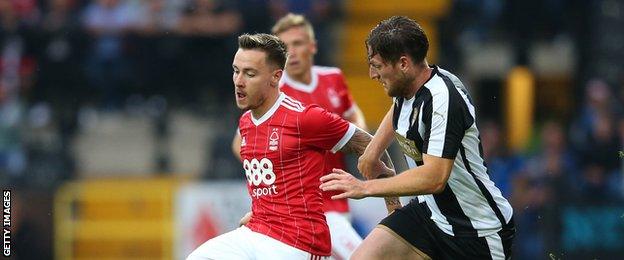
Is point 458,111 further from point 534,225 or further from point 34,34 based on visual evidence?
point 34,34

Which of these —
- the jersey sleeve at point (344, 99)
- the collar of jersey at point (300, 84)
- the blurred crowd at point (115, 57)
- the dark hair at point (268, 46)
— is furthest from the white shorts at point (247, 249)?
the blurred crowd at point (115, 57)

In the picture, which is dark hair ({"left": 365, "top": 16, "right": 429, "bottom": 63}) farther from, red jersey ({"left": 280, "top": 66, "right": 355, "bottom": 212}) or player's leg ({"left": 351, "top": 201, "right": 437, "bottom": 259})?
red jersey ({"left": 280, "top": 66, "right": 355, "bottom": 212})

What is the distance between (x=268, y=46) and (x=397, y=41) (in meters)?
0.89

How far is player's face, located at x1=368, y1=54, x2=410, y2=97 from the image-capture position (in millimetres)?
6172

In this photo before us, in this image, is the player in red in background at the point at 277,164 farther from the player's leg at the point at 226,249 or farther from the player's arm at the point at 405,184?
the player's arm at the point at 405,184

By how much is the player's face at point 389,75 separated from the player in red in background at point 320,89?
2.11m

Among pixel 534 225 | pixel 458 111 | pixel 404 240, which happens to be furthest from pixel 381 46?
pixel 534 225

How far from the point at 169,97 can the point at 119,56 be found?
2.72 ft

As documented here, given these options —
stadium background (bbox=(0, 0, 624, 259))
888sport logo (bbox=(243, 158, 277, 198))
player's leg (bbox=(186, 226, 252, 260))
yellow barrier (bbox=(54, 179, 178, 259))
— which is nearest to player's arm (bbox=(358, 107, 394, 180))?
888sport logo (bbox=(243, 158, 277, 198))

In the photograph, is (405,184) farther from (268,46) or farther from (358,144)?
(268,46)

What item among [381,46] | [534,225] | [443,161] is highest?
[381,46]

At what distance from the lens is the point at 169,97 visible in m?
16.1

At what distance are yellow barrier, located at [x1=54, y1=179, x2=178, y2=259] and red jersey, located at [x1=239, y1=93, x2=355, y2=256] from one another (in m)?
8.24

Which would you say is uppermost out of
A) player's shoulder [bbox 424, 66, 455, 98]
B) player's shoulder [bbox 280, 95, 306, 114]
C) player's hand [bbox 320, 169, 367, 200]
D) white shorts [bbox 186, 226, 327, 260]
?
player's shoulder [bbox 424, 66, 455, 98]
